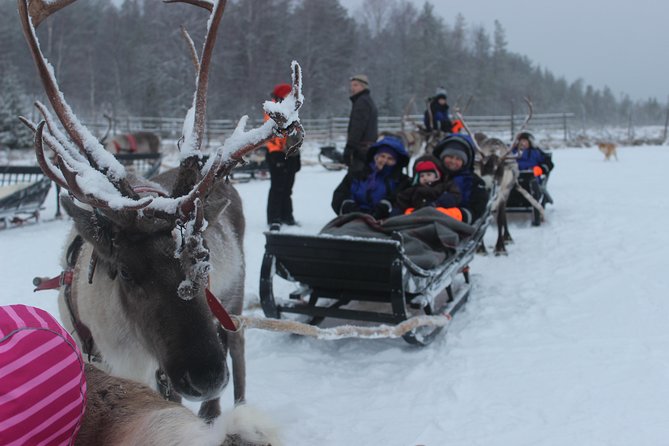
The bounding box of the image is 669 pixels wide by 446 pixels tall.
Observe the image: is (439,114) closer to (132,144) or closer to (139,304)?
(132,144)

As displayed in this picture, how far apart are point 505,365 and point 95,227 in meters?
2.92

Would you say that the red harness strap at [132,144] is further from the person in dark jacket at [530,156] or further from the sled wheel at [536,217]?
the sled wheel at [536,217]

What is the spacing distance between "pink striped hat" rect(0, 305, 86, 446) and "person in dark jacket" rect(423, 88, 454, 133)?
13048 mm

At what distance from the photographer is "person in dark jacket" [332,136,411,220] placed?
6.13m

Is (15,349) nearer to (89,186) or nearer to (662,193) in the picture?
(89,186)

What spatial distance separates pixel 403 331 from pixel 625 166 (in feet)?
59.5

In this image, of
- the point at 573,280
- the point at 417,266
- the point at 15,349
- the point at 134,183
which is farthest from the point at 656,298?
the point at 15,349

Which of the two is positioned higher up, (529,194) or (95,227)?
(95,227)

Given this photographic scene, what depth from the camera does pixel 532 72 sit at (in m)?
83.9

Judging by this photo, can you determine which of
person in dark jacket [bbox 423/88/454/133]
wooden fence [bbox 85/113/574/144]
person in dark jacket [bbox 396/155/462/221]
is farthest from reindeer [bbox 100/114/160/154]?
person in dark jacket [bbox 396/155/462/221]

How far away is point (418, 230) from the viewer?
16.5 ft

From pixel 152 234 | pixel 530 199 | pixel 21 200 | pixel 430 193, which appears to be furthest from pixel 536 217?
pixel 152 234

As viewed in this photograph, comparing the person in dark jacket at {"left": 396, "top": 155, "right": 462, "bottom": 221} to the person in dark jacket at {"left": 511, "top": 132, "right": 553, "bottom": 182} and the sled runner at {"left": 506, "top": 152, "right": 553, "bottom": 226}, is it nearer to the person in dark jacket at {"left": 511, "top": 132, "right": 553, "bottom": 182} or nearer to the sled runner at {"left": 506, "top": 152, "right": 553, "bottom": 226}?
the sled runner at {"left": 506, "top": 152, "right": 553, "bottom": 226}

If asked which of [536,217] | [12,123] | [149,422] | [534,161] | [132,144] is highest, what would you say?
[12,123]
